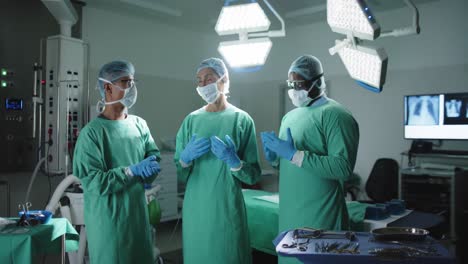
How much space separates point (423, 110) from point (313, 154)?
3.17 m

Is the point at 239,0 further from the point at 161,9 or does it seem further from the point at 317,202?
the point at 161,9

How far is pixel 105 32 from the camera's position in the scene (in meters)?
4.93

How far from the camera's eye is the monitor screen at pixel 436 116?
4309 mm

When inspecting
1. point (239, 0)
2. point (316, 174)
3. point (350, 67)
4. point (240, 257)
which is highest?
point (239, 0)

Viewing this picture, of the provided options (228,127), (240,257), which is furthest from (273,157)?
(240,257)

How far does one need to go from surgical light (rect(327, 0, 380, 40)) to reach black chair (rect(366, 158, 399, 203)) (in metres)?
3.28

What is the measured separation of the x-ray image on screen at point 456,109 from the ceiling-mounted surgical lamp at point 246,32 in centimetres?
283

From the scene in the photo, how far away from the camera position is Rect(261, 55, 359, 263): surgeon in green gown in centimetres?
190

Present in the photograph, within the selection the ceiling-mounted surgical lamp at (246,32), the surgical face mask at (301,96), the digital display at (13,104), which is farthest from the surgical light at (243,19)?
the digital display at (13,104)

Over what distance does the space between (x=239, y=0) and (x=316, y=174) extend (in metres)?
1.20

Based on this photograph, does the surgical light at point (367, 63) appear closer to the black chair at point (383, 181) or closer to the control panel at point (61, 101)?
the control panel at point (61, 101)

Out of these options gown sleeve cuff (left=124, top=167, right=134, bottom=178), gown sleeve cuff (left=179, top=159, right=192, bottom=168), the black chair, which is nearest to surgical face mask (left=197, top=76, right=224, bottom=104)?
gown sleeve cuff (left=179, top=159, right=192, bottom=168)

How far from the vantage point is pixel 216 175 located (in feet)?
7.16

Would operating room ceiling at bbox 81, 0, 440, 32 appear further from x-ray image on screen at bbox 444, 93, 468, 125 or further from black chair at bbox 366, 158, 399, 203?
black chair at bbox 366, 158, 399, 203
